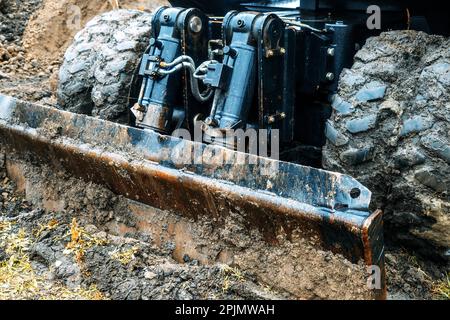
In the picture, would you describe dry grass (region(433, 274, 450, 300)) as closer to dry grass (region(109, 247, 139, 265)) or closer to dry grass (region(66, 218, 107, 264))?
dry grass (region(109, 247, 139, 265))

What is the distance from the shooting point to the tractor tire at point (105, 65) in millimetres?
3766

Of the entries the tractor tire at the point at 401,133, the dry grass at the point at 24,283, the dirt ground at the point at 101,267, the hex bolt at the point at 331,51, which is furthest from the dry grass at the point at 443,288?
the dry grass at the point at 24,283

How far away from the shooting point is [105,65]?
12.5 ft

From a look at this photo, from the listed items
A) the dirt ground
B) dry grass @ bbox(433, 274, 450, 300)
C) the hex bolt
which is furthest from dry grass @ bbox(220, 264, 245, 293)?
the hex bolt

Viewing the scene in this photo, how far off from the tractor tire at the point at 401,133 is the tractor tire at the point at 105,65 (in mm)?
1357

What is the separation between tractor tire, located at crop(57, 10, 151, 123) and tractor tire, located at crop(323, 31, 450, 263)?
4.45ft

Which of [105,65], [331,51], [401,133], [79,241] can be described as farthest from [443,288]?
[105,65]

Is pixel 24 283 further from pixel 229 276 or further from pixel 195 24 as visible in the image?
pixel 195 24

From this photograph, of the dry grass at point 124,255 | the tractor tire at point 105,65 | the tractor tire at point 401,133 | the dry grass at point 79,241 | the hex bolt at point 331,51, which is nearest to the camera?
the tractor tire at point 401,133

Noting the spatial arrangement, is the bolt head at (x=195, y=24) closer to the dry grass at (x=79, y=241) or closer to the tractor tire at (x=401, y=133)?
the tractor tire at (x=401, y=133)

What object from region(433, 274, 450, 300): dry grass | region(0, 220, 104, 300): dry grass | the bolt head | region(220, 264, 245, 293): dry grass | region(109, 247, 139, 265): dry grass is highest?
the bolt head

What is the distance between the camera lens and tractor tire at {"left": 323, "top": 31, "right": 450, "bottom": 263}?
2.65 m

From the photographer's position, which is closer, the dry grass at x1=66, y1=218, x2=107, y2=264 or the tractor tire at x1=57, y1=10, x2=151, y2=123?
the dry grass at x1=66, y1=218, x2=107, y2=264

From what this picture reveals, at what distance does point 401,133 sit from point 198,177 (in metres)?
0.88
